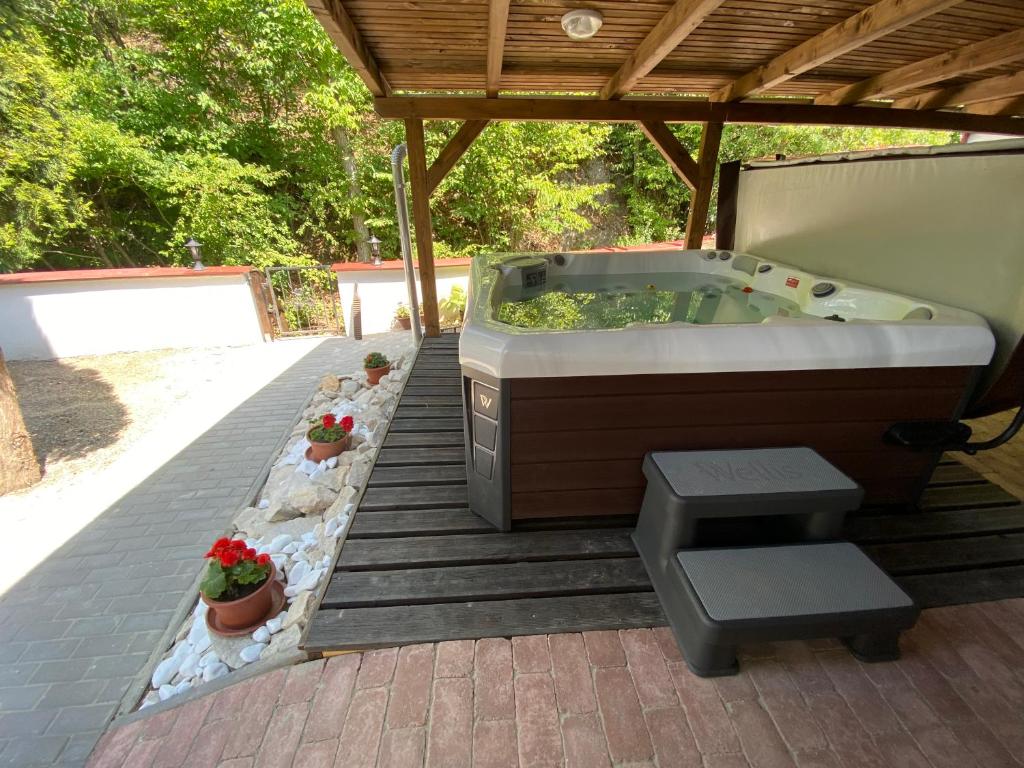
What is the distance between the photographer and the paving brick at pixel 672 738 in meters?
0.90

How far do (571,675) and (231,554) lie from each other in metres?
1.15

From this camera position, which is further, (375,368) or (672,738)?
(375,368)

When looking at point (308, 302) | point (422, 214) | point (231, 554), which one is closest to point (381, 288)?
point (308, 302)

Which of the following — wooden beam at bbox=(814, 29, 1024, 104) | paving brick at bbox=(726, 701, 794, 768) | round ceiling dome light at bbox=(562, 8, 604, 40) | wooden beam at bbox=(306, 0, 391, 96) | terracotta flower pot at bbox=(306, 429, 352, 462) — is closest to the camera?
paving brick at bbox=(726, 701, 794, 768)

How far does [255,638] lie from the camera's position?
4.60ft

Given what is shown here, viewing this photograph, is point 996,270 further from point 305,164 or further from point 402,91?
point 305,164

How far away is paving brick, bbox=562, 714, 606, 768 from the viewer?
898 mm

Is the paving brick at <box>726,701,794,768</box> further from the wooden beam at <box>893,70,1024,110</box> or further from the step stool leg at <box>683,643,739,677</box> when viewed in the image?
the wooden beam at <box>893,70,1024,110</box>

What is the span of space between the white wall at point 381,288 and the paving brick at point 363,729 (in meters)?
4.40

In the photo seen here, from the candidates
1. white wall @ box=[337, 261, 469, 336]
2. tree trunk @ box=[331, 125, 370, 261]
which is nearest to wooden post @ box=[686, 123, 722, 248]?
white wall @ box=[337, 261, 469, 336]

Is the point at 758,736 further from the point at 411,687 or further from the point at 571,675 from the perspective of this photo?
the point at 411,687

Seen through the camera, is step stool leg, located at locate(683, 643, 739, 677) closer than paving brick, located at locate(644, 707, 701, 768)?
No

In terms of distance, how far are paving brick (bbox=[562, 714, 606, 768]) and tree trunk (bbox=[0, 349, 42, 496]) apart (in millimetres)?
3692

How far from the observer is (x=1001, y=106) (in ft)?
11.8
